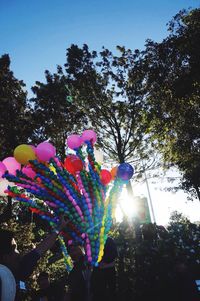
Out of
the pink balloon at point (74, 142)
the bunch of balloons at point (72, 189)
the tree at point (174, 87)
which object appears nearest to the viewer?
the bunch of balloons at point (72, 189)

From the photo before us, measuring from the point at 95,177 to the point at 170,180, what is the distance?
1830 centimetres

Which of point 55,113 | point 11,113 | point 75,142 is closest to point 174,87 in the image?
point 55,113

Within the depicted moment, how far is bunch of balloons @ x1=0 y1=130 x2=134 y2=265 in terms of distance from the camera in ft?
9.17

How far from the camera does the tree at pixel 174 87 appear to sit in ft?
35.3

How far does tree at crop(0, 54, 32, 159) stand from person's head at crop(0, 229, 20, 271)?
1035cm

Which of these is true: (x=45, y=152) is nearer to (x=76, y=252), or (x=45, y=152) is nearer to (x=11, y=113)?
(x=76, y=252)

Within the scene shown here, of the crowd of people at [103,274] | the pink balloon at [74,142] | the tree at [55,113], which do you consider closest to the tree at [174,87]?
the tree at [55,113]

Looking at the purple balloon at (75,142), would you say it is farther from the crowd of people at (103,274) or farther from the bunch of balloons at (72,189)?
the crowd of people at (103,274)

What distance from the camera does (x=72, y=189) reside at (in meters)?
2.94

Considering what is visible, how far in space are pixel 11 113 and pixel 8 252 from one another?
11.3 meters

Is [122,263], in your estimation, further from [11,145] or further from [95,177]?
[11,145]

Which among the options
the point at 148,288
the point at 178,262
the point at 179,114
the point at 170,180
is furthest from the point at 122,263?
the point at 170,180

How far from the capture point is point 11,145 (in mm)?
12664

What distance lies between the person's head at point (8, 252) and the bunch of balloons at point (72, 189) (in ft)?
2.01
